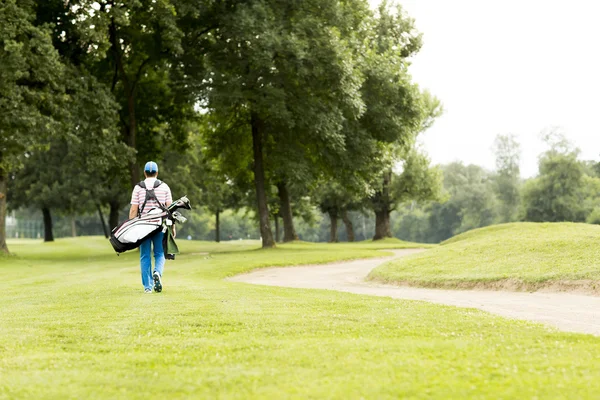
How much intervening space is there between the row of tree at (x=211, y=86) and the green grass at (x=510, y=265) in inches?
528

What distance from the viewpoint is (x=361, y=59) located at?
130 feet

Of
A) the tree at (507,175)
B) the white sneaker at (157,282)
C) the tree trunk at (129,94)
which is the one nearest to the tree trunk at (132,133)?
the tree trunk at (129,94)

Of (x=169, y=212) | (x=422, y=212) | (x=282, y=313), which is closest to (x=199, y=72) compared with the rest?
(x=169, y=212)

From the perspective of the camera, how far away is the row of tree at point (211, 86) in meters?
32.7

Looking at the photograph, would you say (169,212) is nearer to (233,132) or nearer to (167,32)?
(167,32)

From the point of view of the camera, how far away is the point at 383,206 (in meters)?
70.6

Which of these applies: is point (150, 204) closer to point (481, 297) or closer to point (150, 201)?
point (150, 201)

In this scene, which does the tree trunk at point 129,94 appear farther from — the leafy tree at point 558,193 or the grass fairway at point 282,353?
the leafy tree at point 558,193

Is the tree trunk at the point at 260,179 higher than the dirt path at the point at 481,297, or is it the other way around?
the tree trunk at the point at 260,179

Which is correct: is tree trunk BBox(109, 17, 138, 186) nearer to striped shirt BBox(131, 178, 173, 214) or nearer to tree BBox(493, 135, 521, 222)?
striped shirt BBox(131, 178, 173, 214)

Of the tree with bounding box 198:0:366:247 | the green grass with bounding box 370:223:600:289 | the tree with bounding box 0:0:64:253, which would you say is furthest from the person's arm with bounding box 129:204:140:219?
the tree with bounding box 198:0:366:247

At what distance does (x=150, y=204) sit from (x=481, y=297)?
316 inches

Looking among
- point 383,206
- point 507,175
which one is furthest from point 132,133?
point 507,175

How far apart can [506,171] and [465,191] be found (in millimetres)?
12305
